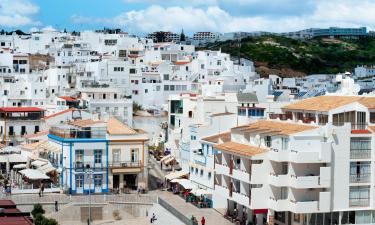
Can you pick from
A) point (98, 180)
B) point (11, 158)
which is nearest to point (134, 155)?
point (98, 180)

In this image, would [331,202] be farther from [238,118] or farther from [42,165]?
[42,165]

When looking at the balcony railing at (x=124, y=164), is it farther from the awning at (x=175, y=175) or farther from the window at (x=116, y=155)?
the awning at (x=175, y=175)

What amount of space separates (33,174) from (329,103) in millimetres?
20610

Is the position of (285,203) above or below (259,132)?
below

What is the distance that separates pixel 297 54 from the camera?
15975cm

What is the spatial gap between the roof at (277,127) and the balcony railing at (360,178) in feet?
10.6

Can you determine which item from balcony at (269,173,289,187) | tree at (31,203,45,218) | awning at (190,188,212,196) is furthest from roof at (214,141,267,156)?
tree at (31,203,45,218)

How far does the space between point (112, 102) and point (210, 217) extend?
2885cm

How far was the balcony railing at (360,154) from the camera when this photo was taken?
40.1 m

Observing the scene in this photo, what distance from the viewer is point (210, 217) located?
145ft

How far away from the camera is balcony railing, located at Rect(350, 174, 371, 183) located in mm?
40188

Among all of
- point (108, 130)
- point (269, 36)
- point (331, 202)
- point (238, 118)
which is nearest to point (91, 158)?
point (108, 130)

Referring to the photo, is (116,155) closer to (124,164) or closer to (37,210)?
(124,164)

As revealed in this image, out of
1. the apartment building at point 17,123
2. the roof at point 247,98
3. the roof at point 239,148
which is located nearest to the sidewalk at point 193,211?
the roof at point 239,148
